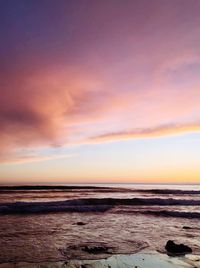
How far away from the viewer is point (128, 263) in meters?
7.89

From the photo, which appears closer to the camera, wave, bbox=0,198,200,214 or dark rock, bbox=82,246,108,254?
dark rock, bbox=82,246,108,254

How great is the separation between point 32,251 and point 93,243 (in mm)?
2332

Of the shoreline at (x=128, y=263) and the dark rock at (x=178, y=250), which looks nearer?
the shoreline at (x=128, y=263)

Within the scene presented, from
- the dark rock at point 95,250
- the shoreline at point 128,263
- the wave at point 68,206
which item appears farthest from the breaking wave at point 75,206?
the shoreline at point 128,263

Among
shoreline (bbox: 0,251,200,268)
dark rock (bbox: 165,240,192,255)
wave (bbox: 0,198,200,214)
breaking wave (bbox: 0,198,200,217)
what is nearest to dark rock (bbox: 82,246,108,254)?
shoreline (bbox: 0,251,200,268)

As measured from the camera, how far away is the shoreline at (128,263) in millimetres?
7582

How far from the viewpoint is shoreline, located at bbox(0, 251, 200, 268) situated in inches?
299

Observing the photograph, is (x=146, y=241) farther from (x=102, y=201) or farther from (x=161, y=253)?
(x=102, y=201)

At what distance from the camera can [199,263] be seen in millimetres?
7898

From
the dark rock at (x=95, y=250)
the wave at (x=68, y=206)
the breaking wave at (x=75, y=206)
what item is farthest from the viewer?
the wave at (x=68, y=206)

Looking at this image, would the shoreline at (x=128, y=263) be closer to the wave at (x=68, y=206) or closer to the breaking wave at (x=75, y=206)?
the breaking wave at (x=75, y=206)

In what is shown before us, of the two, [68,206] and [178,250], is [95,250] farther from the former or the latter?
→ [68,206]

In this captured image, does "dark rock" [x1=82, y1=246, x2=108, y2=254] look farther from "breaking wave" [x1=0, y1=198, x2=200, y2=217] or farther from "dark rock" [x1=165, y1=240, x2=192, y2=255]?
"breaking wave" [x1=0, y1=198, x2=200, y2=217]

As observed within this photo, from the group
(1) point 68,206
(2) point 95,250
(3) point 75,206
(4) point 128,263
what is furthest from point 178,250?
(3) point 75,206
